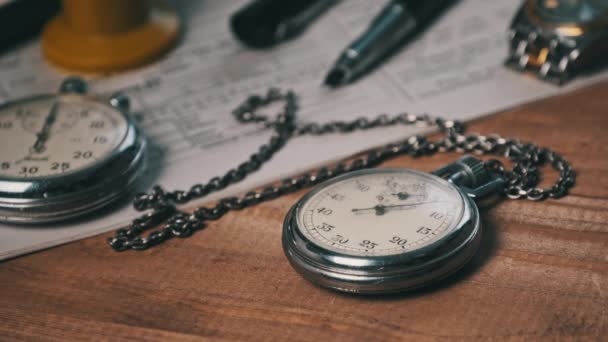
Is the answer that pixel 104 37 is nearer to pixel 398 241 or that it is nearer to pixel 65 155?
pixel 65 155

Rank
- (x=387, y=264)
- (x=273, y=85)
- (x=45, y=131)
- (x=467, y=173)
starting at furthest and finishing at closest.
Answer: (x=273, y=85)
(x=45, y=131)
(x=467, y=173)
(x=387, y=264)

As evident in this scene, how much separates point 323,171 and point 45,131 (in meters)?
0.30

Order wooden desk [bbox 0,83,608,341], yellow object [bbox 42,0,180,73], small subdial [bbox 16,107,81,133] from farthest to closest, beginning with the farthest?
yellow object [bbox 42,0,180,73] → small subdial [bbox 16,107,81,133] → wooden desk [bbox 0,83,608,341]

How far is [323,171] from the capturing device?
0.86 m

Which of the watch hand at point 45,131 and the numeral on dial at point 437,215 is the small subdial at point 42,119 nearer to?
the watch hand at point 45,131

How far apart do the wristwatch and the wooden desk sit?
196 millimetres

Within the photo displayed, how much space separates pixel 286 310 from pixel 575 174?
34cm

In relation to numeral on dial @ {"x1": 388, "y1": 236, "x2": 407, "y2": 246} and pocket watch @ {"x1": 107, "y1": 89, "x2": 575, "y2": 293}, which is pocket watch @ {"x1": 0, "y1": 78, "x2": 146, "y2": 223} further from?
numeral on dial @ {"x1": 388, "y1": 236, "x2": 407, "y2": 246}

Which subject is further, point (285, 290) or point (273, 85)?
point (273, 85)

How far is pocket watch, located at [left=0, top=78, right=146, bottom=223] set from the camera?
794 millimetres

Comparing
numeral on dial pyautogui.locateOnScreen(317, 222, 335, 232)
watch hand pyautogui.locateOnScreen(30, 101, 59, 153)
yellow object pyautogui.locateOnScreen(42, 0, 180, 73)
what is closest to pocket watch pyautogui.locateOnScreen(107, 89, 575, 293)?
numeral on dial pyautogui.locateOnScreen(317, 222, 335, 232)

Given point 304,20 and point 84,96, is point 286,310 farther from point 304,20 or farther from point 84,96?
point 304,20

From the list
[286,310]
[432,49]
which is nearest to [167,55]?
[432,49]

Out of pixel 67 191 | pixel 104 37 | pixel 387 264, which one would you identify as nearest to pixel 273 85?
pixel 104 37
